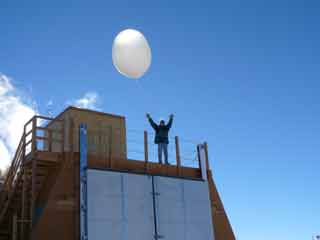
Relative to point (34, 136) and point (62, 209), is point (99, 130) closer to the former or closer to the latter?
point (34, 136)

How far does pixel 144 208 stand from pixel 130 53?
469 cm

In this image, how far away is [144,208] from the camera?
13.6m

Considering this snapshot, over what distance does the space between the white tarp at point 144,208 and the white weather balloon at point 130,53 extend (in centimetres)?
316

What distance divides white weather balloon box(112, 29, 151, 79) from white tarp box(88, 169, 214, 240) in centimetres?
316

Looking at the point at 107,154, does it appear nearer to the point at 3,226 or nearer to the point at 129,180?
the point at 129,180

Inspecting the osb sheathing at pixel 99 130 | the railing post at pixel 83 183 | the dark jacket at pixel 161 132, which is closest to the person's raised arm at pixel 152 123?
the dark jacket at pixel 161 132

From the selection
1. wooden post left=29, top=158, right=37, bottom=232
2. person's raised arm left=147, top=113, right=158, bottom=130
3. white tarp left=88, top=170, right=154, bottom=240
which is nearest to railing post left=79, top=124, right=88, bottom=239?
white tarp left=88, top=170, right=154, bottom=240

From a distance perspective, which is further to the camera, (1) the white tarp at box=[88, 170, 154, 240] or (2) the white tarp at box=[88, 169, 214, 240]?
(2) the white tarp at box=[88, 169, 214, 240]

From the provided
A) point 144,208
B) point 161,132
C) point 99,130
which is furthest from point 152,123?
point 144,208

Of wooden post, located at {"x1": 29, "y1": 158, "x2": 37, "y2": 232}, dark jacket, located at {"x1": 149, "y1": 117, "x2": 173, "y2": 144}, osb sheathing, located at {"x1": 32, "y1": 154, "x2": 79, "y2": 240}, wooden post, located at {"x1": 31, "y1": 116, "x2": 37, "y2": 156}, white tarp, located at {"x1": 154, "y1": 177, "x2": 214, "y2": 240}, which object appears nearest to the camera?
osb sheathing, located at {"x1": 32, "y1": 154, "x2": 79, "y2": 240}

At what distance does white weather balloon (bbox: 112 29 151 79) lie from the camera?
11.6 m

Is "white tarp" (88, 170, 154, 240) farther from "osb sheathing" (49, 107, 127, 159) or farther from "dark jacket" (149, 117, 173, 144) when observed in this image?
"dark jacket" (149, 117, 173, 144)

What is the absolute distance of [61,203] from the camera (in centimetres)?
1239

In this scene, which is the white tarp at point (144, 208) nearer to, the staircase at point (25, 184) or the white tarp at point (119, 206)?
the white tarp at point (119, 206)
